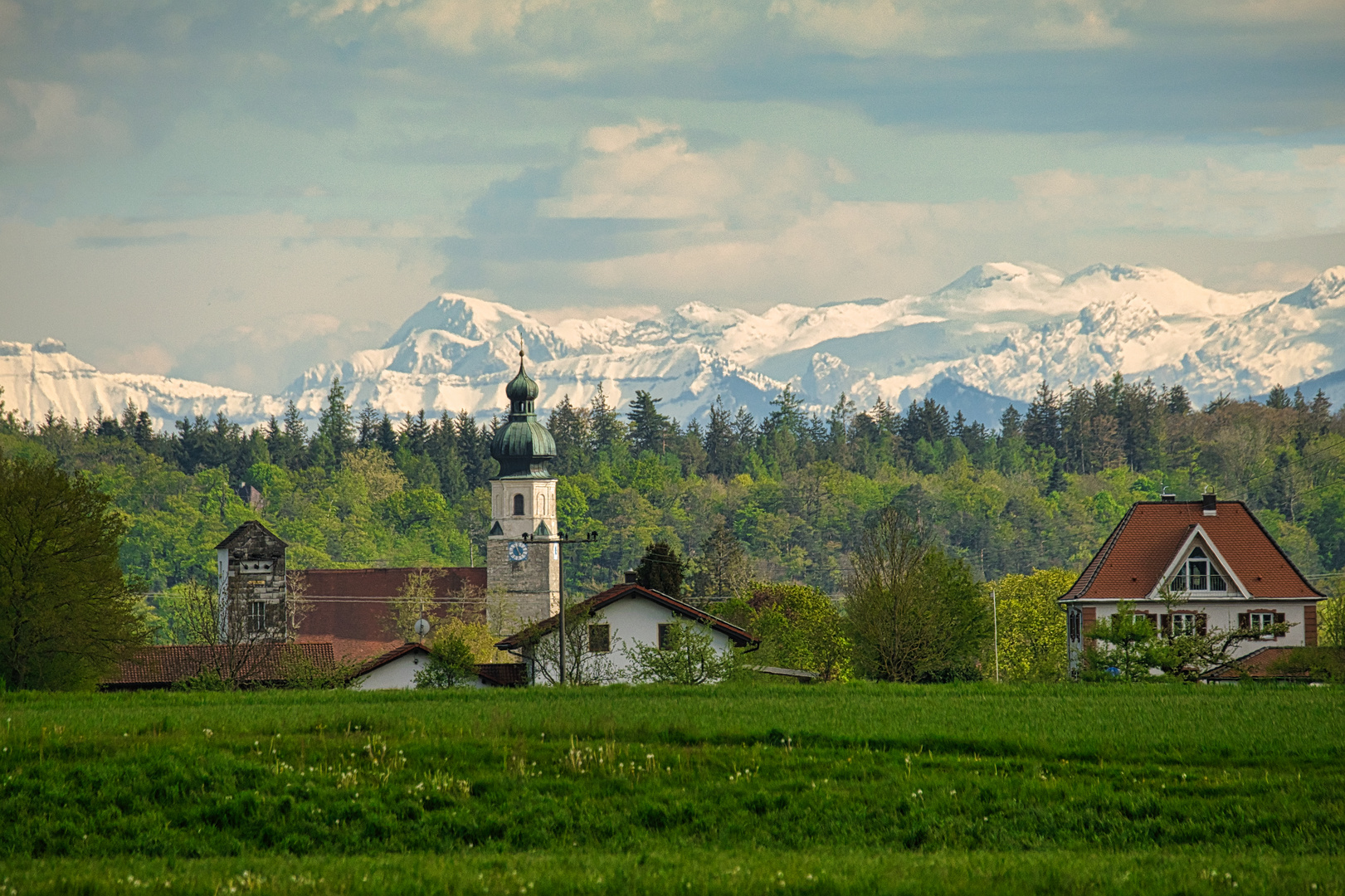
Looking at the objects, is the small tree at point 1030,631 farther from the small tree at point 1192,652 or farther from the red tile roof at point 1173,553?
the small tree at point 1192,652

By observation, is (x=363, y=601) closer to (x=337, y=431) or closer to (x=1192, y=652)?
(x=1192, y=652)

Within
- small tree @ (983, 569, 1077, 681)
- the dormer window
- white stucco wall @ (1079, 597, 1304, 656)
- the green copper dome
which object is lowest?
small tree @ (983, 569, 1077, 681)

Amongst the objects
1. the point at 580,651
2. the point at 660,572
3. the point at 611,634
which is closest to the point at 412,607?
the point at 660,572

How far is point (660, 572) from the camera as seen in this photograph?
7531cm

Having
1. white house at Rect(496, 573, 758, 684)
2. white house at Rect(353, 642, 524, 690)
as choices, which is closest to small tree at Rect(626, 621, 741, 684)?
white house at Rect(496, 573, 758, 684)

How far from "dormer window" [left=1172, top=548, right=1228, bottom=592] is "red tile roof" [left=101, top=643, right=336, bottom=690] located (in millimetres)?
31211

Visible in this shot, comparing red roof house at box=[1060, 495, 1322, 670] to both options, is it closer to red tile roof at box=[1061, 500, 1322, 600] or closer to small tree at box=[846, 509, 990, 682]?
red tile roof at box=[1061, 500, 1322, 600]

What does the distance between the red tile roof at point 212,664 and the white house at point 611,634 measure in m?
6.60

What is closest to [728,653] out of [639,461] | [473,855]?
[473,855]

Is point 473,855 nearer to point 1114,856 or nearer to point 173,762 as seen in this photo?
point 173,762

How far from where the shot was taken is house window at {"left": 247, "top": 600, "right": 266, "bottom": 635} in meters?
74.0

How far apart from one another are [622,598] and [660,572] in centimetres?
2139

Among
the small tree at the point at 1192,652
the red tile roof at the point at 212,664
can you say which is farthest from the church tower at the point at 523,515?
the small tree at the point at 1192,652

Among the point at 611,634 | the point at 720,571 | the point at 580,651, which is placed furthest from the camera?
the point at 720,571
